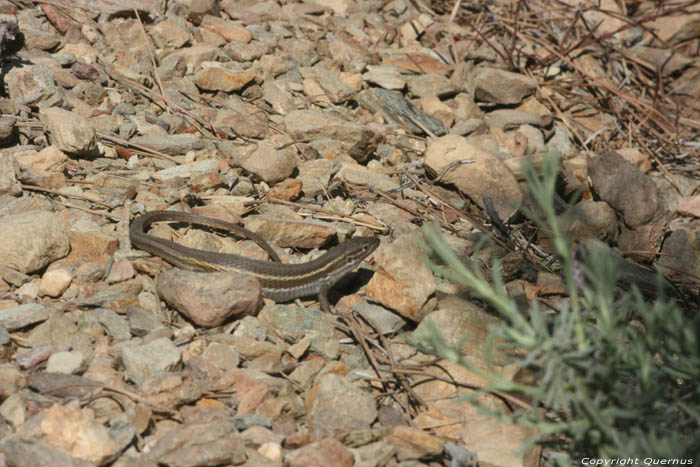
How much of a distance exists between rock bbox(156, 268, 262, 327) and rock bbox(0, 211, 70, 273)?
634 mm

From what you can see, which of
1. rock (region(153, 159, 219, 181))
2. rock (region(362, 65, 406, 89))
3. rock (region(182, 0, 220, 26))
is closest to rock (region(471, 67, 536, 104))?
rock (region(362, 65, 406, 89))

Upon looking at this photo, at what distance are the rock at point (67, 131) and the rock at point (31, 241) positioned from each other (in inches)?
32.9

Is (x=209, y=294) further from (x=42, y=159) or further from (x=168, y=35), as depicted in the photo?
(x=168, y=35)

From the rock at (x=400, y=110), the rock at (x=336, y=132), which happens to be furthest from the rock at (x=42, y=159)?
the rock at (x=400, y=110)

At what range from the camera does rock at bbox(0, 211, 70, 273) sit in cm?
338

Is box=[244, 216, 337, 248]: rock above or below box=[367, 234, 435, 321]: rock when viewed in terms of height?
below

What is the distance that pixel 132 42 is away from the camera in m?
5.60

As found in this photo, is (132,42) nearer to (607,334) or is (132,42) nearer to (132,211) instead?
(132,211)

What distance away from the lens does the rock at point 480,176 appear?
4.74 meters

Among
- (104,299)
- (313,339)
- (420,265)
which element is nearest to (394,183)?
(420,265)

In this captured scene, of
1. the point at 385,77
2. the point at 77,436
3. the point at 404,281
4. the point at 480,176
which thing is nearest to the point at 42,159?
the point at 77,436

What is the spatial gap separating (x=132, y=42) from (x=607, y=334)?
5.08 metres

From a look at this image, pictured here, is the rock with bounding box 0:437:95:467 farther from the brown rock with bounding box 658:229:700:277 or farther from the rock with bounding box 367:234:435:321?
the brown rock with bounding box 658:229:700:277

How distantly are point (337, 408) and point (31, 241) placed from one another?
1.92 m
